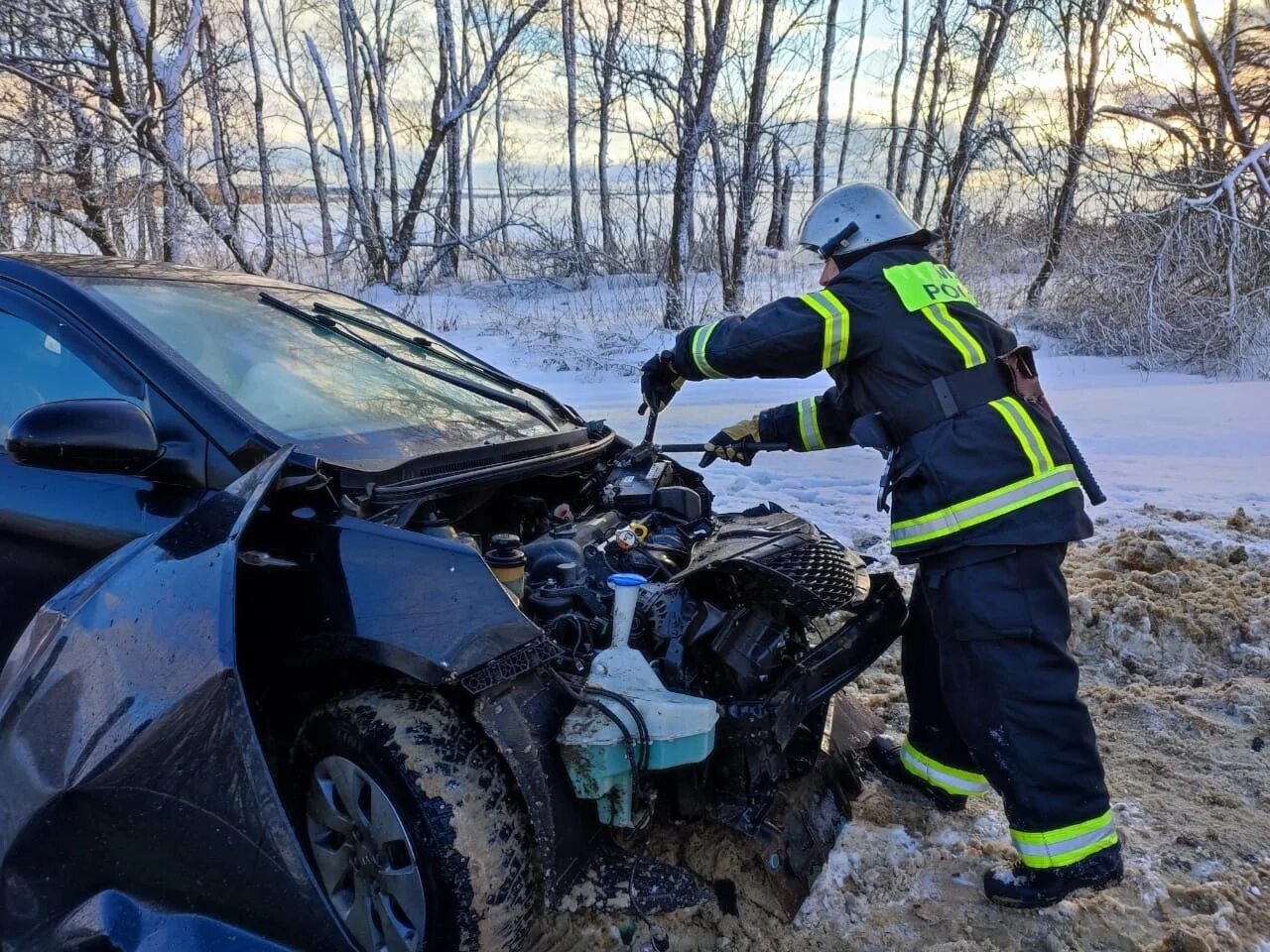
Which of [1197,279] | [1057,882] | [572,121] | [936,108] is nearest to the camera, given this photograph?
[1057,882]

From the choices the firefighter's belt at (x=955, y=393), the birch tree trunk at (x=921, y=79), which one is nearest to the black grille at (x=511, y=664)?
the firefighter's belt at (x=955, y=393)

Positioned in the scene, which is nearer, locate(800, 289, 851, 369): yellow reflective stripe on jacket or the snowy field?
the snowy field

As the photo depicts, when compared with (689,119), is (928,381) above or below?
below

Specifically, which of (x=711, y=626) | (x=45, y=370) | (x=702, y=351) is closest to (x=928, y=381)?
(x=702, y=351)

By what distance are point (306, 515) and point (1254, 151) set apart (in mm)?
10602

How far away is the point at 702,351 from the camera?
2.70 meters

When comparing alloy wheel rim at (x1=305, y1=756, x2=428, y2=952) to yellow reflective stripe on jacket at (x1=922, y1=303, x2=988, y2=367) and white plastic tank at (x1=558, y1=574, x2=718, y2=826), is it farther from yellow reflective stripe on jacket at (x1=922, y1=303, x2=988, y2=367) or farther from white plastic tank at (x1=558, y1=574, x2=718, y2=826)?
yellow reflective stripe on jacket at (x1=922, y1=303, x2=988, y2=367)

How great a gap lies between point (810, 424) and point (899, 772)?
117 centimetres

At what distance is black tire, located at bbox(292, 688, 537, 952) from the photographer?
1.76m

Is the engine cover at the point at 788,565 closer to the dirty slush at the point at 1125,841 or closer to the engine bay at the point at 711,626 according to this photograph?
the engine bay at the point at 711,626

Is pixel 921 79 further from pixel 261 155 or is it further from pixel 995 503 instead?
pixel 995 503

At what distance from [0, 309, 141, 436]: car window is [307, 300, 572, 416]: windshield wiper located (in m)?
0.85

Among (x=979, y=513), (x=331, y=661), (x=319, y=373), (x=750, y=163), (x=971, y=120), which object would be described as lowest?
(x=331, y=661)

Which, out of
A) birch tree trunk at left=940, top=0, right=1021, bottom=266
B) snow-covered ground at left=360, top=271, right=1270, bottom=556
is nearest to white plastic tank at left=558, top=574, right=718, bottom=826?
snow-covered ground at left=360, top=271, right=1270, bottom=556
